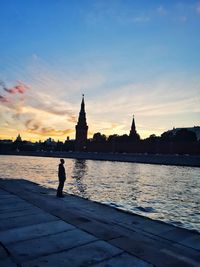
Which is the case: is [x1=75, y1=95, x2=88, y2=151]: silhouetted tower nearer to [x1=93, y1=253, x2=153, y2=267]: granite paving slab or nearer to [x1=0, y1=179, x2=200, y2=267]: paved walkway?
[x1=0, y1=179, x2=200, y2=267]: paved walkway

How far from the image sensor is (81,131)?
4710 inches

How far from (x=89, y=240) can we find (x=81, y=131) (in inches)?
4477

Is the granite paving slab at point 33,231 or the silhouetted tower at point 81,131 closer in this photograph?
the granite paving slab at point 33,231

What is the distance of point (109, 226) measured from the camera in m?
7.53

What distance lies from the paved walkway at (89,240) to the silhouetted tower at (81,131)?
353 feet

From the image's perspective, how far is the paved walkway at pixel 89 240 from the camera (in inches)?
204

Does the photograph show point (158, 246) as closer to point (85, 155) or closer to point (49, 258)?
point (49, 258)

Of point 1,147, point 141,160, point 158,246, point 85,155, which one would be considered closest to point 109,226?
point 158,246

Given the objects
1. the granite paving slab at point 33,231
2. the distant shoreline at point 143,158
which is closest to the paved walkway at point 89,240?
the granite paving slab at point 33,231

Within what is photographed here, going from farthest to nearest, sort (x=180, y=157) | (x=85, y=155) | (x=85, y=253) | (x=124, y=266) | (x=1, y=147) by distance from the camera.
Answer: (x=1, y=147) → (x=85, y=155) → (x=180, y=157) → (x=85, y=253) → (x=124, y=266)

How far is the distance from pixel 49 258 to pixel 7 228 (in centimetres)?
230

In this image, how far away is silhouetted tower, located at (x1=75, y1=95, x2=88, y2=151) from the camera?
11735 centimetres

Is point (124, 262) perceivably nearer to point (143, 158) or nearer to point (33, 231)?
point (33, 231)

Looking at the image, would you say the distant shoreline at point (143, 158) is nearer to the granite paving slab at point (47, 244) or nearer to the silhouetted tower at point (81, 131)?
the silhouetted tower at point (81, 131)
